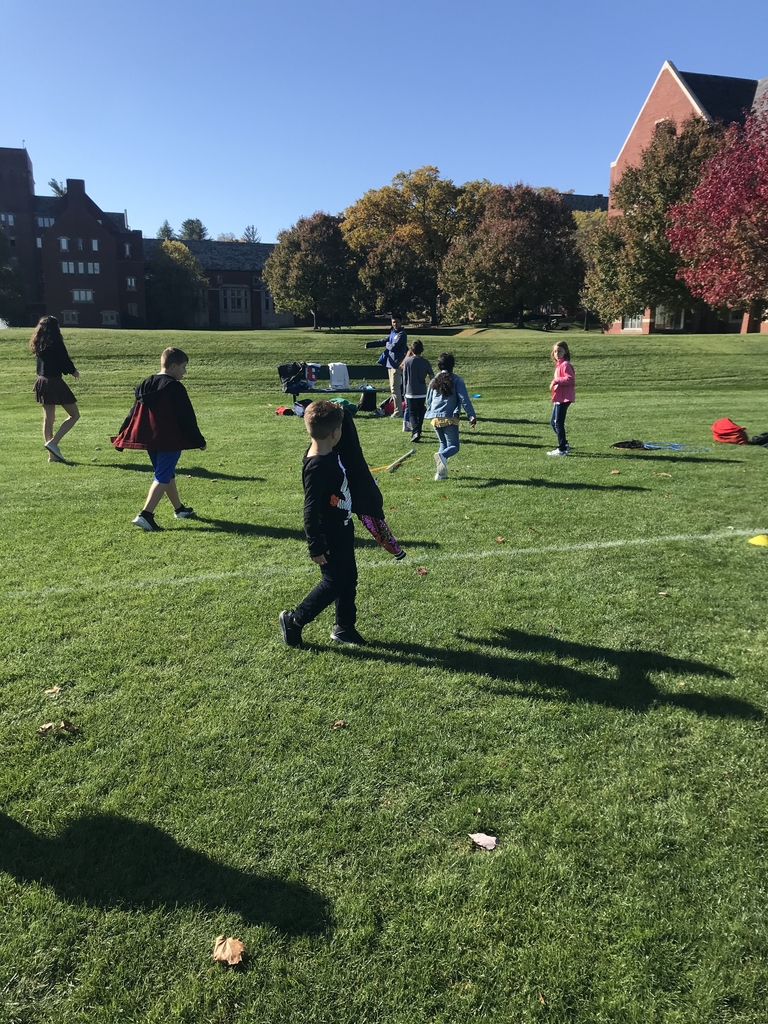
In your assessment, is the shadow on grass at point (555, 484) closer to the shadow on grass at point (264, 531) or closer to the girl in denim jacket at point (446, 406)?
the girl in denim jacket at point (446, 406)

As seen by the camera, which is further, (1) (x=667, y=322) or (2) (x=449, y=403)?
(1) (x=667, y=322)

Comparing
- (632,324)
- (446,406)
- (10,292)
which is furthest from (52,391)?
(10,292)

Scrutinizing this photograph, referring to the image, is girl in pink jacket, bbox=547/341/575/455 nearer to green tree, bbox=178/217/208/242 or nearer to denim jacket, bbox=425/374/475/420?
denim jacket, bbox=425/374/475/420

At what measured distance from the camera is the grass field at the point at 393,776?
233 cm

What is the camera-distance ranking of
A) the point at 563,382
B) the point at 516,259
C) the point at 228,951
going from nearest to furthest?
the point at 228,951, the point at 563,382, the point at 516,259

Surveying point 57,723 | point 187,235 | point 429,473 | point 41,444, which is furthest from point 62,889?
point 187,235

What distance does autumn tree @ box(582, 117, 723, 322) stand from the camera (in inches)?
1275

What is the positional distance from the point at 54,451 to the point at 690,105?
48.3 metres

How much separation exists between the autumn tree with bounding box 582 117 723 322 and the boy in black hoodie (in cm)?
3247

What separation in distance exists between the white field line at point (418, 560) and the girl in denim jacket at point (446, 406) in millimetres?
3143

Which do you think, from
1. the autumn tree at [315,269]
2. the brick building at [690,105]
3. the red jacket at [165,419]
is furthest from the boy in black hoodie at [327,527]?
the autumn tree at [315,269]

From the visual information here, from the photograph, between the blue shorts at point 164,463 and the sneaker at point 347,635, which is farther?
the blue shorts at point 164,463

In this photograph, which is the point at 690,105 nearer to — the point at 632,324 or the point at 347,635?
the point at 632,324

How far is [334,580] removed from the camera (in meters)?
4.46
